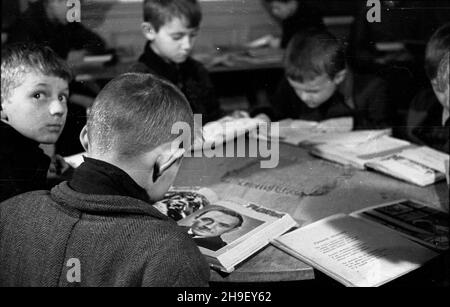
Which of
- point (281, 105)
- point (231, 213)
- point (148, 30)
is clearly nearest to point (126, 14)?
point (148, 30)

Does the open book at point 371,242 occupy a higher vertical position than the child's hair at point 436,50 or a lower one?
lower

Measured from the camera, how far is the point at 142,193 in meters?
1.20

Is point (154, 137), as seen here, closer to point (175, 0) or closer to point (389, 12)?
point (389, 12)

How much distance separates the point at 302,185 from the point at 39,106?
0.89m

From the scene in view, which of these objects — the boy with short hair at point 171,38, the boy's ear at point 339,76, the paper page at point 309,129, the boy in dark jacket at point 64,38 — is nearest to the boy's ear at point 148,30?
the boy with short hair at point 171,38

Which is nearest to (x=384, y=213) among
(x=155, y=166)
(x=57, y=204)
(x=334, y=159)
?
(x=334, y=159)

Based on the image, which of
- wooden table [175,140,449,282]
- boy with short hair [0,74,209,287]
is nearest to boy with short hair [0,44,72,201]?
boy with short hair [0,74,209,287]

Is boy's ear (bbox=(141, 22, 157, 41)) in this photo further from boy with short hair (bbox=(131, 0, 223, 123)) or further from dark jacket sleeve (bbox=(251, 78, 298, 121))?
dark jacket sleeve (bbox=(251, 78, 298, 121))

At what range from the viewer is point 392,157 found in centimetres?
194

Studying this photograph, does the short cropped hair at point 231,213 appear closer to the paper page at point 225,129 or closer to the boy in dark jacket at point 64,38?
the boy in dark jacket at point 64,38

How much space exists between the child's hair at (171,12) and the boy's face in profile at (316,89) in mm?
589

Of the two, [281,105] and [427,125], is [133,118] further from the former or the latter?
[281,105]

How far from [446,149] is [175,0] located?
1.34 m

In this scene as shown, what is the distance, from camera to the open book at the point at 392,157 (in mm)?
1809
